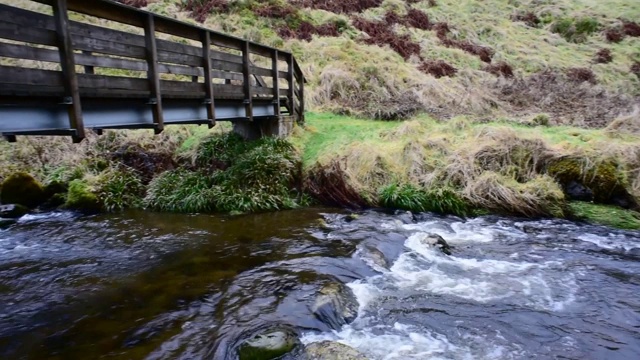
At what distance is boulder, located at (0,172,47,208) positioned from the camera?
8.95 metres

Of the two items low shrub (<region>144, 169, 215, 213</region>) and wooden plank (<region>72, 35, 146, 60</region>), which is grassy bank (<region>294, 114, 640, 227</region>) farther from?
wooden plank (<region>72, 35, 146, 60</region>)

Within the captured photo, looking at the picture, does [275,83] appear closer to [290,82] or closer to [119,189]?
[290,82]

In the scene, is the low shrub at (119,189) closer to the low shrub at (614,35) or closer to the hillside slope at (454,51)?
the hillside slope at (454,51)

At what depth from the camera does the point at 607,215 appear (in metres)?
7.81

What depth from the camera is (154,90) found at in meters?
6.06

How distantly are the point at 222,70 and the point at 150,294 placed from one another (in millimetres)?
5029

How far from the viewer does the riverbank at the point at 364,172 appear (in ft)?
27.3

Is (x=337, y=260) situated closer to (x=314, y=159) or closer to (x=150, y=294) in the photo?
(x=150, y=294)

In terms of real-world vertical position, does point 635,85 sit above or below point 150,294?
above

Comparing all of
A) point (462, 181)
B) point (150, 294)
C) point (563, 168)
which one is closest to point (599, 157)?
point (563, 168)

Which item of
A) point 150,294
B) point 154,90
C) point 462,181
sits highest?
point 154,90

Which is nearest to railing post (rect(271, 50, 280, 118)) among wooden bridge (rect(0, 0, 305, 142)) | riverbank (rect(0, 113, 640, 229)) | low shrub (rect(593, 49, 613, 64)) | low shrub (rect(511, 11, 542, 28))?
riverbank (rect(0, 113, 640, 229))

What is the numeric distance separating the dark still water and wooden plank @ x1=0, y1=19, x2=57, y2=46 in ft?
10.1

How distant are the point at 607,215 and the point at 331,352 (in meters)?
6.51
